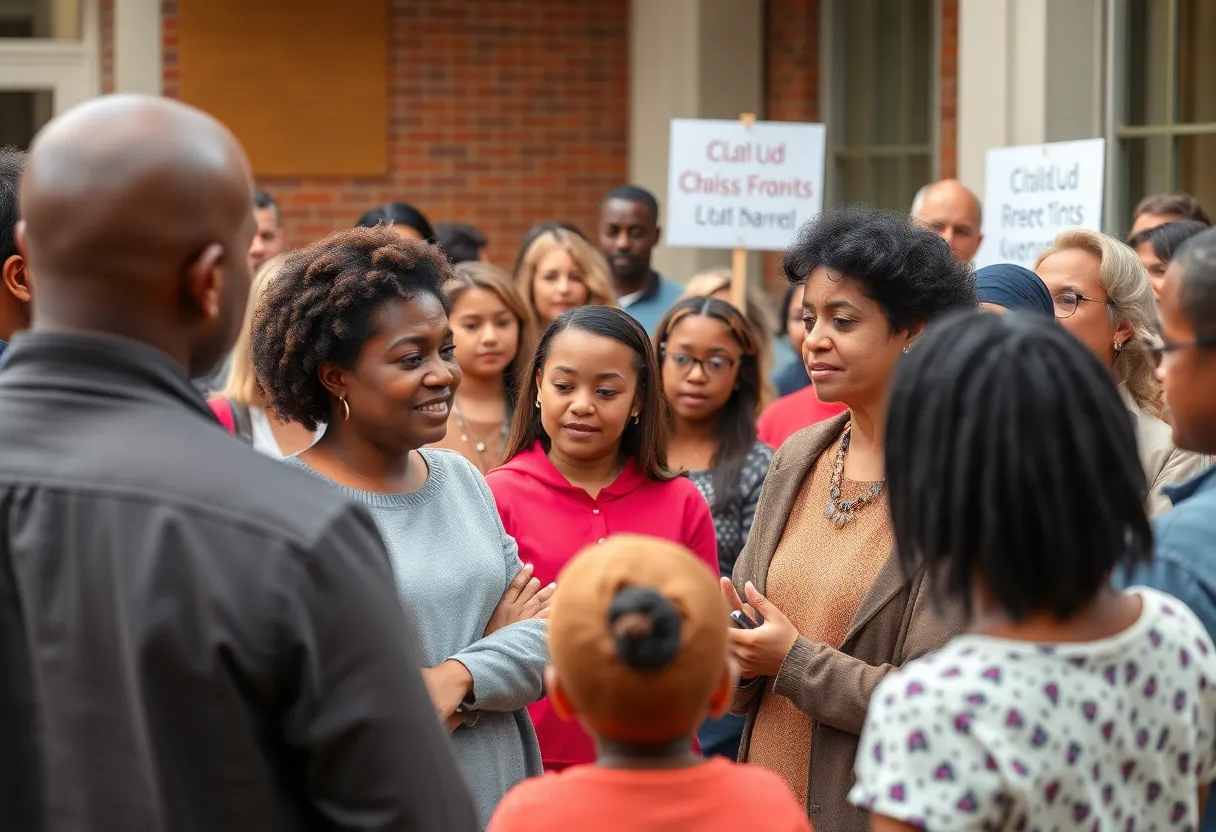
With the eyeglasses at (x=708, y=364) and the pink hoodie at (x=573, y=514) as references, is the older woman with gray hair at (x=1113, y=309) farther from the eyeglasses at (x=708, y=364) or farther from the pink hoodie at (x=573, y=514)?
the eyeglasses at (x=708, y=364)

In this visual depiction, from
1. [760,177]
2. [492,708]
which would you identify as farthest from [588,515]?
[760,177]

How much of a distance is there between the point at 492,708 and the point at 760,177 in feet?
16.3

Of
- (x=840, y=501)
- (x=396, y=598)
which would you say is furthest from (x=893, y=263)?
(x=396, y=598)

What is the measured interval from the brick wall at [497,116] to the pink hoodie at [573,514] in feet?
24.3

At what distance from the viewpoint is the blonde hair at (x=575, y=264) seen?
21.8 feet

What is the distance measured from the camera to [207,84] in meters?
10.8

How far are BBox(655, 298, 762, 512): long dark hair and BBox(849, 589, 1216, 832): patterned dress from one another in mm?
2902

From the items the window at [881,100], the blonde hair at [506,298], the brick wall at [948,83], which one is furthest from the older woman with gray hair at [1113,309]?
the window at [881,100]

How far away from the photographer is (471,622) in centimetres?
310

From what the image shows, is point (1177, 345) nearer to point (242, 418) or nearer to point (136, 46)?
point (242, 418)

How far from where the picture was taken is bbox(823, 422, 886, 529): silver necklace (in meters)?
3.19

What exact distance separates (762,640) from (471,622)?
552 millimetres

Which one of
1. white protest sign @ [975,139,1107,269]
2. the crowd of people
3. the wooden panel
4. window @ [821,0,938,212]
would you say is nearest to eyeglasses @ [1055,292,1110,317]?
the crowd of people

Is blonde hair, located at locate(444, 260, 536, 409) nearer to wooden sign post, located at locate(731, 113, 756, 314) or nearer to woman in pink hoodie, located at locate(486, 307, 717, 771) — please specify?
wooden sign post, located at locate(731, 113, 756, 314)
